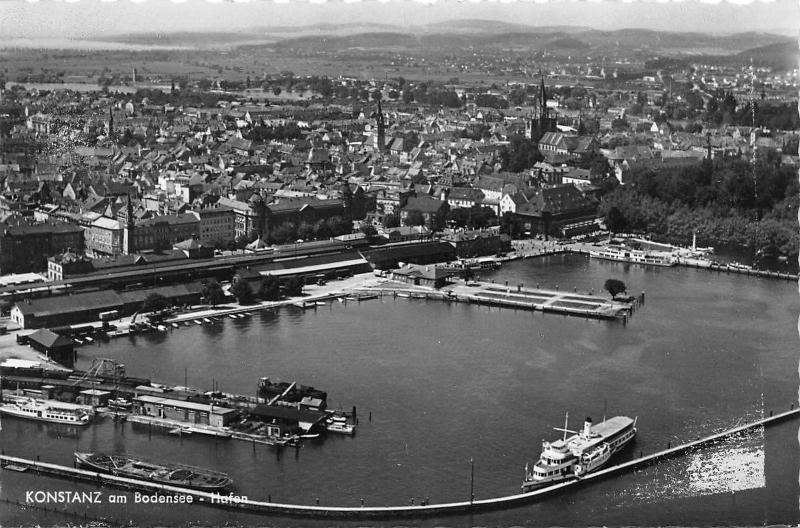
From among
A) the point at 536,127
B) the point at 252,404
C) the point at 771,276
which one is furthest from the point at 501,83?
the point at 252,404

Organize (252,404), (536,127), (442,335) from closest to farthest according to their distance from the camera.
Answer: (252,404)
(442,335)
(536,127)

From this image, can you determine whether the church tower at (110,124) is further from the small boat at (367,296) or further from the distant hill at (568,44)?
the distant hill at (568,44)

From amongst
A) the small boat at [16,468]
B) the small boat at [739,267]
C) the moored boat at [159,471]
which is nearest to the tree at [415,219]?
the small boat at [739,267]

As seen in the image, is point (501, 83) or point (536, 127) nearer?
point (536, 127)

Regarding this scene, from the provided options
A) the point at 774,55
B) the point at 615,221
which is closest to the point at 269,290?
the point at 615,221

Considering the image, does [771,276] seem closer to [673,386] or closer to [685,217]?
[685,217]

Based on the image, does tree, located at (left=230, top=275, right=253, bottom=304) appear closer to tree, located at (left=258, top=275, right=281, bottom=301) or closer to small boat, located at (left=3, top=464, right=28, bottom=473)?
tree, located at (left=258, top=275, right=281, bottom=301)
